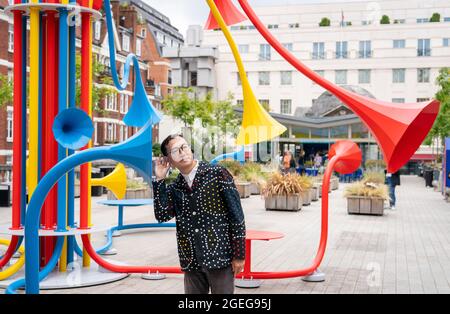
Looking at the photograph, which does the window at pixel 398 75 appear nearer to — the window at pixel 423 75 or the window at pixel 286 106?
the window at pixel 423 75

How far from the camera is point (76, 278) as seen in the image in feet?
23.5

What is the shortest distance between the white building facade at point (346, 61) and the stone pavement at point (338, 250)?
40340mm

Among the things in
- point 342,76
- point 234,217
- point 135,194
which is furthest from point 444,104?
point 234,217

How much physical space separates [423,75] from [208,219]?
54205 mm

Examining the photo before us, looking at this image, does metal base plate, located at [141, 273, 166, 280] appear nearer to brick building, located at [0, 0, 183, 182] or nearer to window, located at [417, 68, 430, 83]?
brick building, located at [0, 0, 183, 182]

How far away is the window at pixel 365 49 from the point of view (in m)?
57.0

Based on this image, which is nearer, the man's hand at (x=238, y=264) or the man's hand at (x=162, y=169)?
the man's hand at (x=238, y=264)

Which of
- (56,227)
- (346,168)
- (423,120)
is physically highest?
(423,120)

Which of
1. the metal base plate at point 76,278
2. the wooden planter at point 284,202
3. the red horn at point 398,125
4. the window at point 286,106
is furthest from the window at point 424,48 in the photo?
the metal base plate at point 76,278

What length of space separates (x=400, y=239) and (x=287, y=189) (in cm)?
568

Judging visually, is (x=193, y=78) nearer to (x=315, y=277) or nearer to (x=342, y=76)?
(x=342, y=76)

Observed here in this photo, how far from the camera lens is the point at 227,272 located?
4070mm
